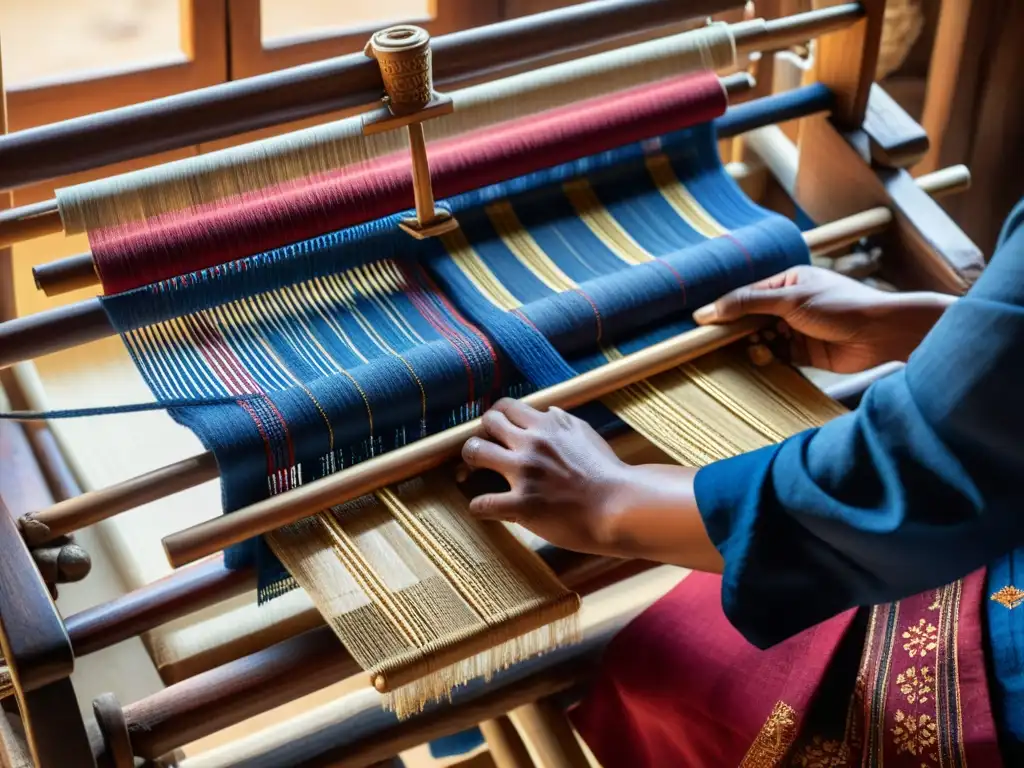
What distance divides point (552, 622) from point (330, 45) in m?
1.41

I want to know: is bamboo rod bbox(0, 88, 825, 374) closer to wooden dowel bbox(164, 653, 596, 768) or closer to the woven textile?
the woven textile

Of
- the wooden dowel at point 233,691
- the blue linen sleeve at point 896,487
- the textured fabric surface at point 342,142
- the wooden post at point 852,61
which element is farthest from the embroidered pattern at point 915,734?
the wooden post at point 852,61

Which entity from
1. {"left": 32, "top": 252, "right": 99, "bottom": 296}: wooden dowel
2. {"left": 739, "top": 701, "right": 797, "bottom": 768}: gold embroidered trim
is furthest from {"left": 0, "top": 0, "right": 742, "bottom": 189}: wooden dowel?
{"left": 739, "top": 701, "right": 797, "bottom": 768}: gold embroidered trim

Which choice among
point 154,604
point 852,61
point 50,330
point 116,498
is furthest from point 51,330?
point 852,61

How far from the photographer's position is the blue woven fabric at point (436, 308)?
1215 mm

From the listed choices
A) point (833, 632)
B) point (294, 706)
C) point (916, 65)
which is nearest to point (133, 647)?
point (294, 706)

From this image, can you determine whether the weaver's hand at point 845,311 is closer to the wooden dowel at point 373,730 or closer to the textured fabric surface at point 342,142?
the textured fabric surface at point 342,142

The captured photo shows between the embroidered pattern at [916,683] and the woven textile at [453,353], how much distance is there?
29 cm

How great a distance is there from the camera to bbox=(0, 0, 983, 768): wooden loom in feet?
3.58

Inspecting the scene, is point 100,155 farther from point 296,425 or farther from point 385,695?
point 385,695

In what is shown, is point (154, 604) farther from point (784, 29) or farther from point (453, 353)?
point (784, 29)

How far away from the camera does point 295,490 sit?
1.18 metres

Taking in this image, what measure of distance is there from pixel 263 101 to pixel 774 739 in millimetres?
847

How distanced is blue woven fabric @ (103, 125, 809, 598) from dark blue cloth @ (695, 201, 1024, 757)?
1.20 ft
